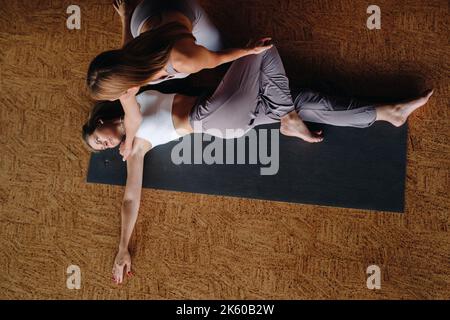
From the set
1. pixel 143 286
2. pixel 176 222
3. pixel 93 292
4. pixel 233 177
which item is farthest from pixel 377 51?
pixel 93 292

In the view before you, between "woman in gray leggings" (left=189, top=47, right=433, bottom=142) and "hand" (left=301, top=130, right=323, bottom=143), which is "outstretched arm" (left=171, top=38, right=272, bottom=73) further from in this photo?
"hand" (left=301, top=130, right=323, bottom=143)

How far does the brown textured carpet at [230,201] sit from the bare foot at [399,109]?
77 millimetres

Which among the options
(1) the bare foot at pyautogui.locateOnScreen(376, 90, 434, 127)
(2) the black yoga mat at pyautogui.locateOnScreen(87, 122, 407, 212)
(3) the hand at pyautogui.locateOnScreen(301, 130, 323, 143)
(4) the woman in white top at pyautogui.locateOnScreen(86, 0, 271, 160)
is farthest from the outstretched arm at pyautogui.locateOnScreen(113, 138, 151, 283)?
(1) the bare foot at pyautogui.locateOnScreen(376, 90, 434, 127)

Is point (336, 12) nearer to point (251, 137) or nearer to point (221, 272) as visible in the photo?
point (251, 137)

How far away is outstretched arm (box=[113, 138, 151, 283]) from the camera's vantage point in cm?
162

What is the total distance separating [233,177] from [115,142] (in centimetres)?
47

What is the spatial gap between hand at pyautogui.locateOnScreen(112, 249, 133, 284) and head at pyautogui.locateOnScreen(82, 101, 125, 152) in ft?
1.45

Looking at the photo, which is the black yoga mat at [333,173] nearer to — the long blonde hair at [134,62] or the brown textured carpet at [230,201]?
the brown textured carpet at [230,201]

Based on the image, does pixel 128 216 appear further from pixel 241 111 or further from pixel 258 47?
pixel 258 47

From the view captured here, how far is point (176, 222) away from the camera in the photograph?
68.2 inches

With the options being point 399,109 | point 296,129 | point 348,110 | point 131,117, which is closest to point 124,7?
point 131,117

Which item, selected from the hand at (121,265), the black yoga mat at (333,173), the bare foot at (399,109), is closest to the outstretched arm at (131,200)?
the hand at (121,265)

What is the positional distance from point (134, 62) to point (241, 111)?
1.64 ft

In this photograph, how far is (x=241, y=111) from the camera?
1461 millimetres
